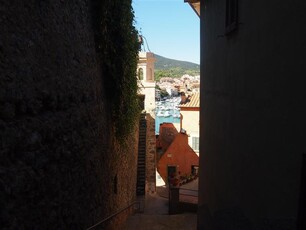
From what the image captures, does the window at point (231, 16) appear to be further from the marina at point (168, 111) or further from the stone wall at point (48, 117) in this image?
the marina at point (168, 111)

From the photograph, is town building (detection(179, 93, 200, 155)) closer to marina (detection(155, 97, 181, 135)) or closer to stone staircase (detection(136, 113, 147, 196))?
stone staircase (detection(136, 113, 147, 196))

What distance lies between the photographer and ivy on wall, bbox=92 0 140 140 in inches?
245

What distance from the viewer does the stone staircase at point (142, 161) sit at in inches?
567

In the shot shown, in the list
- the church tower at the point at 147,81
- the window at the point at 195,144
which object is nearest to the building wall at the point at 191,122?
the window at the point at 195,144

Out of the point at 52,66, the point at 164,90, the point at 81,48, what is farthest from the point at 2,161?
the point at 164,90

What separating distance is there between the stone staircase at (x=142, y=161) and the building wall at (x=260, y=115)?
8.68 meters

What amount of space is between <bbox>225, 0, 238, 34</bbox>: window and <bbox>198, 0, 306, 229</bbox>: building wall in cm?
12

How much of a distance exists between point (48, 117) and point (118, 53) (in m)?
4.17

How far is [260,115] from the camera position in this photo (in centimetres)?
345

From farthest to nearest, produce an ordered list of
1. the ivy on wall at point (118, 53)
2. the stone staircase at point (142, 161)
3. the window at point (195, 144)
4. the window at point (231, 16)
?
the window at point (195, 144), the stone staircase at point (142, 161), the ivy on wall at point (118, 53), the window at point (231, 16)

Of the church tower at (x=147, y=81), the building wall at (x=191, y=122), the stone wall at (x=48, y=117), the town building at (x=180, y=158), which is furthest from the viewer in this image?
the building wall at (x=191, y=122)

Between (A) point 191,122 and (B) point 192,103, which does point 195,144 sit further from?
(B) point 192,103

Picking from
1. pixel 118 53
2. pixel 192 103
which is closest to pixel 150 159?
pixel 192 103

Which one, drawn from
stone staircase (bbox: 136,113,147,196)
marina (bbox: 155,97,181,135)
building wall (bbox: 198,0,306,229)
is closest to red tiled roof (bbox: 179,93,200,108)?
stone staircase (bbox: 136,113,147,196)
